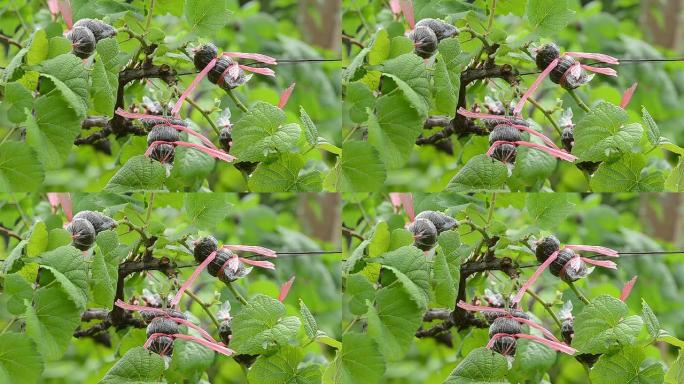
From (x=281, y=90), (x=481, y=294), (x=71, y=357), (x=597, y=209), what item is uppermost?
(x=281, y=90)

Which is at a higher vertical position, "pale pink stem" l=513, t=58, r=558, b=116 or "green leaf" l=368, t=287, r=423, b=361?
"pale pink stem" l=513, t=58, r=558, b=116

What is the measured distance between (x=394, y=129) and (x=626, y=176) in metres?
0.56

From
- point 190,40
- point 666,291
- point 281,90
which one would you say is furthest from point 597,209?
point 190,40

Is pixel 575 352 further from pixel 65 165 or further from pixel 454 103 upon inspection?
pixel 65 165

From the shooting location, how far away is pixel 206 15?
2.29 metres

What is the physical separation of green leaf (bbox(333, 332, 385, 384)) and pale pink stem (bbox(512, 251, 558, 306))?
337 mm

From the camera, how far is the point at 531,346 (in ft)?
7.61

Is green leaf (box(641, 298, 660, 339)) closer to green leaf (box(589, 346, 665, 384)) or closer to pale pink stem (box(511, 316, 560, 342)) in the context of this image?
green leaf (box(589, 346, 665, 384))

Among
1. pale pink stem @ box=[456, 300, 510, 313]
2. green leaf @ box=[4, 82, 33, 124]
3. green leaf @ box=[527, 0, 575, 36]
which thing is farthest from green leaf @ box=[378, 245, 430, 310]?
green leaf @ box=[4, 82, 33, 124]

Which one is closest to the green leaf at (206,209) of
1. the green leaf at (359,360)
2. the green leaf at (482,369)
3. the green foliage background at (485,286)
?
the green foliage background at (485,286)

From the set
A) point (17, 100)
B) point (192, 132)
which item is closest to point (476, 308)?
point (192, 132)

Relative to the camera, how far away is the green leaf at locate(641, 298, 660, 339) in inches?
93.5

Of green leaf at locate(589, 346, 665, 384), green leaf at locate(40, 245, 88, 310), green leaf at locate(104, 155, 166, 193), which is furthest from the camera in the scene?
green leaf at locate(589, 346, 665, 384)

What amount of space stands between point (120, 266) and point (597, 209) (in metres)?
1.10
